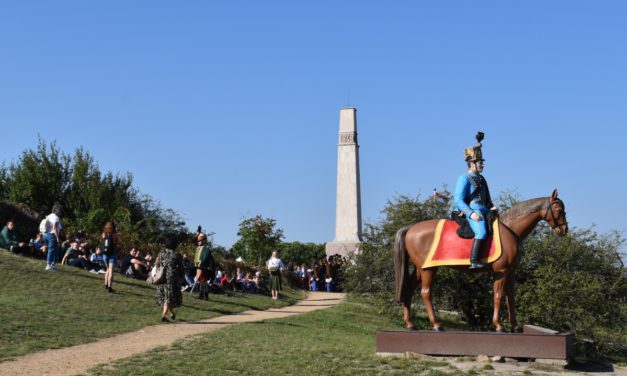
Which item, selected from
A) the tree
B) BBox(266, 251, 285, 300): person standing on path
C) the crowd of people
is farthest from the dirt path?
the tree

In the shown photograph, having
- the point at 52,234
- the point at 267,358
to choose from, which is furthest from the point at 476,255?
the point at 52,234

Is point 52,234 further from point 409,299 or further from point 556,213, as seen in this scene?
point 556,213

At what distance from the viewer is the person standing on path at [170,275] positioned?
1738 centimetres

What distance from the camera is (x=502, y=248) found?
1304 centimetres

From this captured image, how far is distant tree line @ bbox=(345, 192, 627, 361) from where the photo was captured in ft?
70.4

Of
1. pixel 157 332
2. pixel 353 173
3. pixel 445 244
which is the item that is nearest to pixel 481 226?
pixel 445 244

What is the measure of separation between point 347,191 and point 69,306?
28945 millimetres

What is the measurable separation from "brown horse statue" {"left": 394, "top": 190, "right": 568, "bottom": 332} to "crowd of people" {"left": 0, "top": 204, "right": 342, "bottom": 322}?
241 inches

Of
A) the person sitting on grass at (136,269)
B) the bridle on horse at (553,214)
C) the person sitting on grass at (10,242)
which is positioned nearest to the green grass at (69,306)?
the person sitting on grass at (10,242)

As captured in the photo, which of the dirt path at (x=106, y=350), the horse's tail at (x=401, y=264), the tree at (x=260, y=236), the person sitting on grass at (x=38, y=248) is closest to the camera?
the dirt path at (x=106, y=350)

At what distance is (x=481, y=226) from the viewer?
514 inches

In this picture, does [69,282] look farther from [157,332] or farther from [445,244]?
[445,244]

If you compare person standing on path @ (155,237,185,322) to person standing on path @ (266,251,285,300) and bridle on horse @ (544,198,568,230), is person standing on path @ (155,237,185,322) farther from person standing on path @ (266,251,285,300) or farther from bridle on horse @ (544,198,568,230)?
person standing on path @ (266,251,285,300)

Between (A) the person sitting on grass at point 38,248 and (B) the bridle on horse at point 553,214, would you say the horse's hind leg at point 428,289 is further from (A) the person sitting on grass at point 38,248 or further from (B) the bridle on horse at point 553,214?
(A) the person sitting on grass at point 38,248
